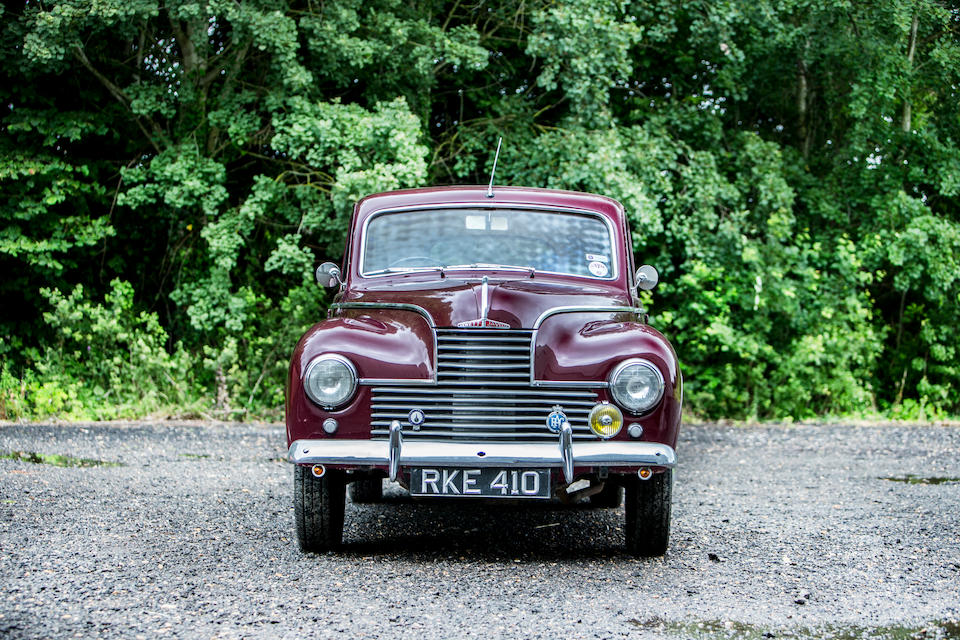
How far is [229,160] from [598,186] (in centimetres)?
518

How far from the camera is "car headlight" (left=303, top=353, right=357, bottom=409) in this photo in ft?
16.6

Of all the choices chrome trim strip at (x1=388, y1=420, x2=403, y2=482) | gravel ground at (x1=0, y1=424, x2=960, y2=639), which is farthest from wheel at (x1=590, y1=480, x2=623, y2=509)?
chrome trim strip at (x1=388, y1=420, x2=403, y2=482)

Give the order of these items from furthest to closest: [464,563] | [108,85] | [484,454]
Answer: [108,85] < [464,563] < [484,454]

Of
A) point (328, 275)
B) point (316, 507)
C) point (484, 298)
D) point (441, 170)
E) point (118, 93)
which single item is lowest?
point (316, 507)

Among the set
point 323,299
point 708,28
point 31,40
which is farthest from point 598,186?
point 31,40

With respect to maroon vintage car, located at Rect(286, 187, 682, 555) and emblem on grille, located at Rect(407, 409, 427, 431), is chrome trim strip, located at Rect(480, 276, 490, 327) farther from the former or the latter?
emblem on grille, located at Rect(407, 409, 427, 431)

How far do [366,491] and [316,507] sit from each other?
6.44ft

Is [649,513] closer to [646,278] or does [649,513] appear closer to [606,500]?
[646,278]

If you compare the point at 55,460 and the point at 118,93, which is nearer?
the point at 55,460

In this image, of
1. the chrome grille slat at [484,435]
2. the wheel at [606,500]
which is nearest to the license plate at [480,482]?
the chrome grille slat at [484,435]

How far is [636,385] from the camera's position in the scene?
5.05 m

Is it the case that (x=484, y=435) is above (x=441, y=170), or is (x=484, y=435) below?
below

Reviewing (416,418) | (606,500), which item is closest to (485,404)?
(416,418)

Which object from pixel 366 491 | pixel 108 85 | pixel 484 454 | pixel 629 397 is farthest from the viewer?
pixel 108 85
